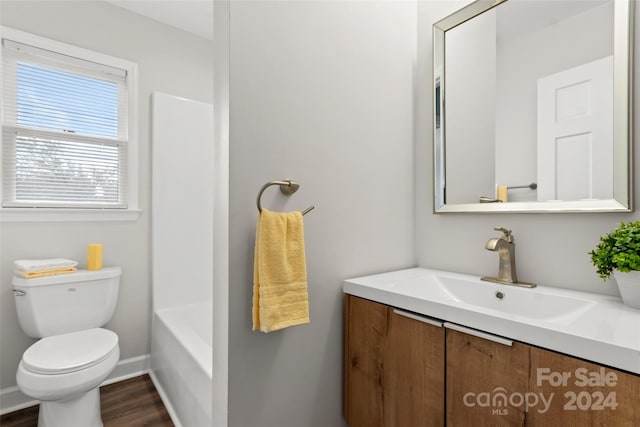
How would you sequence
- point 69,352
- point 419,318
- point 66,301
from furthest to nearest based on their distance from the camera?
point 66,301 < point 69,352 < point 419,318

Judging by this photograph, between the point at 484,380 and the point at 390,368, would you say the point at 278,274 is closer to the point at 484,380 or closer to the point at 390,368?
the point at 390,368

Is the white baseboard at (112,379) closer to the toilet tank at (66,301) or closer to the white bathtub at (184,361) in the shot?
the white bathtub at (184,361)

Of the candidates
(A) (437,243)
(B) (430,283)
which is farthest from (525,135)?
(B) (430,283)

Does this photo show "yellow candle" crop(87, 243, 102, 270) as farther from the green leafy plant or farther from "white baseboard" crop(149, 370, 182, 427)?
the green leafy plant

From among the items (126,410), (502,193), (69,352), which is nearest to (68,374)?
(69,352)

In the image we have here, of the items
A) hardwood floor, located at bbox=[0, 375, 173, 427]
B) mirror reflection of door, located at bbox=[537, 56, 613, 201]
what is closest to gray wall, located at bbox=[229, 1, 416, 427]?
mirror reflection of door, located at bbox=[537, 56, 613, 201]

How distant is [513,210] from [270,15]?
1.16 meters

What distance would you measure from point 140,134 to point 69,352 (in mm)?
1420

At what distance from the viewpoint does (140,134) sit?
2203 millimetres

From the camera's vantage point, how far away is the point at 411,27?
1566 millimetres

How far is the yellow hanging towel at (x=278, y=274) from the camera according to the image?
985 mm

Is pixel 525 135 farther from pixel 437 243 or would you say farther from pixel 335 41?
pixel 335 41

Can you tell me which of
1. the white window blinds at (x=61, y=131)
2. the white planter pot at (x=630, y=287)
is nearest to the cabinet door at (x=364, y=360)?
the white planter pot at (x=630, y=287)

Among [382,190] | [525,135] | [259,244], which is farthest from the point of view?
[382,190]
